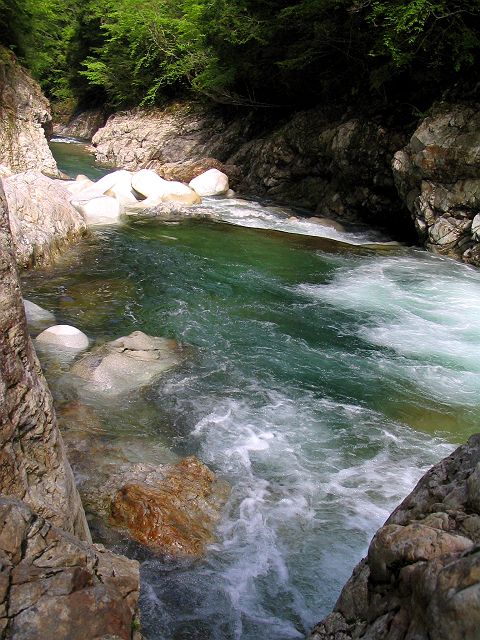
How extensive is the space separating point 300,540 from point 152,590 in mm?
1133

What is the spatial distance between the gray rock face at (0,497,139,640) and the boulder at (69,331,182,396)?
11.6 feet

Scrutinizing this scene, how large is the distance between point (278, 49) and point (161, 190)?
18.9 feet

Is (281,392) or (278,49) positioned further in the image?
(278,49)

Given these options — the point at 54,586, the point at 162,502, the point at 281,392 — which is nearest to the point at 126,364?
the point at 281,392

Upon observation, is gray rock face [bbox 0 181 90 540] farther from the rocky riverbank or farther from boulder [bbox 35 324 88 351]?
the rocky riverbank

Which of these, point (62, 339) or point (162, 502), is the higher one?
point (162, 502)

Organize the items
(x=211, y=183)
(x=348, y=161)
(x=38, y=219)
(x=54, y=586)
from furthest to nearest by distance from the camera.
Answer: (x=211, y=183) < (x=348, y=161) < (x=38, y=219) < (x=54, y=586)

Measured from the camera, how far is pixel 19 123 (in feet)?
55.5

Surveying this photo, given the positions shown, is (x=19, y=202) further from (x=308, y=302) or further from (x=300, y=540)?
(x=300, y=540)

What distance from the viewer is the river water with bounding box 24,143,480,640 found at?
3725 millimetres

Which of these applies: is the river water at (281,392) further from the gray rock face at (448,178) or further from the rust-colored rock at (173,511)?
the gray rock face at (448,178)

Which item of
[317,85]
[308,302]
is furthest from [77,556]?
[317,85]

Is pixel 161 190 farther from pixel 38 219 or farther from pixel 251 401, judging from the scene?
pixel 251 401

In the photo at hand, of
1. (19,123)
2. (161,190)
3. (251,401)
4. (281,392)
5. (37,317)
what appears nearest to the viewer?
(251,401)
